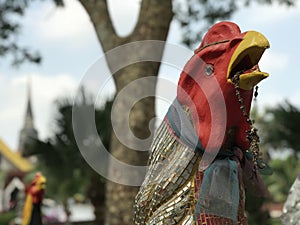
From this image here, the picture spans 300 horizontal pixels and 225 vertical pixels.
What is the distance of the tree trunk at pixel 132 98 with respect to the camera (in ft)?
22.3

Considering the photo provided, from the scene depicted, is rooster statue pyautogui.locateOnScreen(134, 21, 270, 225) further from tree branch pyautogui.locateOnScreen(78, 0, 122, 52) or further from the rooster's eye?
tree branch pyautogui.locateOnScreen(78, 0, 122, 52)

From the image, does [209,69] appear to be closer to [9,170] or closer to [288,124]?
[288,124]

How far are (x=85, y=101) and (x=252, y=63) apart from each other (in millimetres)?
7180

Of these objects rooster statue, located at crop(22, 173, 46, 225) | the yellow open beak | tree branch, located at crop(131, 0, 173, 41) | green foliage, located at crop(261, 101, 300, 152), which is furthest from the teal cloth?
green foliage, located at crop(261, 101, 300, 152)

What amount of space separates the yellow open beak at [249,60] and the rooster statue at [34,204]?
4.62 meters

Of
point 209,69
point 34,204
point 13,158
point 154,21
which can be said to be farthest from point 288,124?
point 13,158

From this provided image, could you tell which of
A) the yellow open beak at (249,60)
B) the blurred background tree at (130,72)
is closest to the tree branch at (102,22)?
the blurred background tree at (130,72)

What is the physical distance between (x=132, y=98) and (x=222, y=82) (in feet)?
15.2

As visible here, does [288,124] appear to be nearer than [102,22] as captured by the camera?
No

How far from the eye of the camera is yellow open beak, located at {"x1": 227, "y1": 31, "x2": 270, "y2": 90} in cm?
222

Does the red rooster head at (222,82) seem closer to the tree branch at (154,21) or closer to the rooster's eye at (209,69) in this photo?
the rooster's eye at (209,69)

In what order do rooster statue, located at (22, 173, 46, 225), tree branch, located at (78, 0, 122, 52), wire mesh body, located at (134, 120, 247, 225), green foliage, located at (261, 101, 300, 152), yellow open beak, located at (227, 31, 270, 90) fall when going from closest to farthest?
yellow open beak, located at (227, 31, 270, 90)
wire mesh body, located at (134, 120, 247, 225)
rooster statue, located at (22, 173, 46, 225)
tree branch, located at (78, 0, 122, 52)
green foliage, located at (261, 101, 300, 152)

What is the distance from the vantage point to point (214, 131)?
2.38 m

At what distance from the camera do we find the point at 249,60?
2.31 metres
